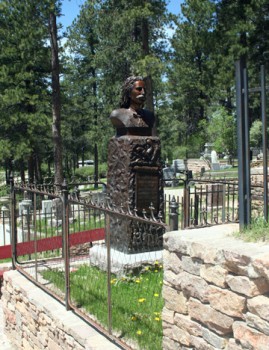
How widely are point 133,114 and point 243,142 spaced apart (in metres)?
3.63

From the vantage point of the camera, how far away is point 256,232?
10.0ft

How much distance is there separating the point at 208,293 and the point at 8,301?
4728 mm

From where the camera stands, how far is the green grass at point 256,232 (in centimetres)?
297

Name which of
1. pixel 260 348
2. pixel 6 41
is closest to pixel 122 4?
pixel 6 41

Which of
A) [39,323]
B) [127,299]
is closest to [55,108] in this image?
[39,323]

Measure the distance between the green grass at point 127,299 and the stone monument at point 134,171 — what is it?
547 mm

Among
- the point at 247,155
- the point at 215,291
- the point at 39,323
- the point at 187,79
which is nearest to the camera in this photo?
the point at 215,291

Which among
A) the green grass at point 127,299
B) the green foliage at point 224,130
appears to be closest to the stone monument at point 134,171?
the green grass at point 127,299

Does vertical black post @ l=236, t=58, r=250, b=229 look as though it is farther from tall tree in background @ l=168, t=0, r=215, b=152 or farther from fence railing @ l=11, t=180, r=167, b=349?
tall tree in background @ l=168, t=0, r=215, b=152

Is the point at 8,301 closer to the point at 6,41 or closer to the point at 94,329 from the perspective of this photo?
the point at 94,329

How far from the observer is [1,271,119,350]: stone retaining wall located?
453 centimetres

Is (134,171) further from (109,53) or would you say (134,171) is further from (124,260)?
(109,53)

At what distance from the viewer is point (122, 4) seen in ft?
59.9

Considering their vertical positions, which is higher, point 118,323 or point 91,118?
point 91,118
